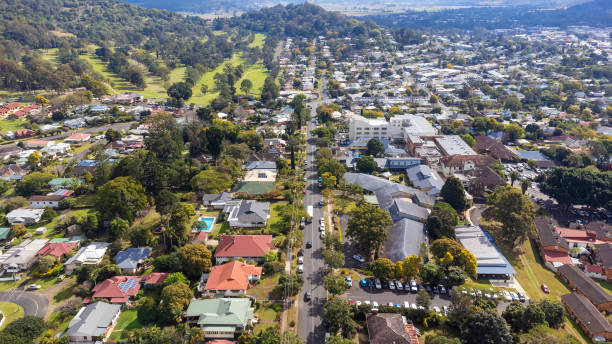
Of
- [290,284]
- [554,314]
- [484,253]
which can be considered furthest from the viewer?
[484,253]

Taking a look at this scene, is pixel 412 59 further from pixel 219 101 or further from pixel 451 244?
pixel 451 244

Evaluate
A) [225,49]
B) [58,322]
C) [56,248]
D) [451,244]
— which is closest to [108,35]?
[225,49]

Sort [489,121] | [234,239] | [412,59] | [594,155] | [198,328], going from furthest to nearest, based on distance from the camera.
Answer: [412,59] < [489,121] < [594,155] < [234,239] < [198,328]

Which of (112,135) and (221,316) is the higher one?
(112,135)

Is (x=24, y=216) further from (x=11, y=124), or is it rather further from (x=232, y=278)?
(x=11, y=124)

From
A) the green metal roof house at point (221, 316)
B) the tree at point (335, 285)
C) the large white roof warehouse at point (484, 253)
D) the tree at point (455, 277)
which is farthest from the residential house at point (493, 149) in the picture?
the green metal roof house at point (221, 316)

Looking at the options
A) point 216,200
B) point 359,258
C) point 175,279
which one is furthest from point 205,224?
point 359,258

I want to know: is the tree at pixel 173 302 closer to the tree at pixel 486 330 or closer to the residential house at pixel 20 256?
the residential house at pixel 20 256
